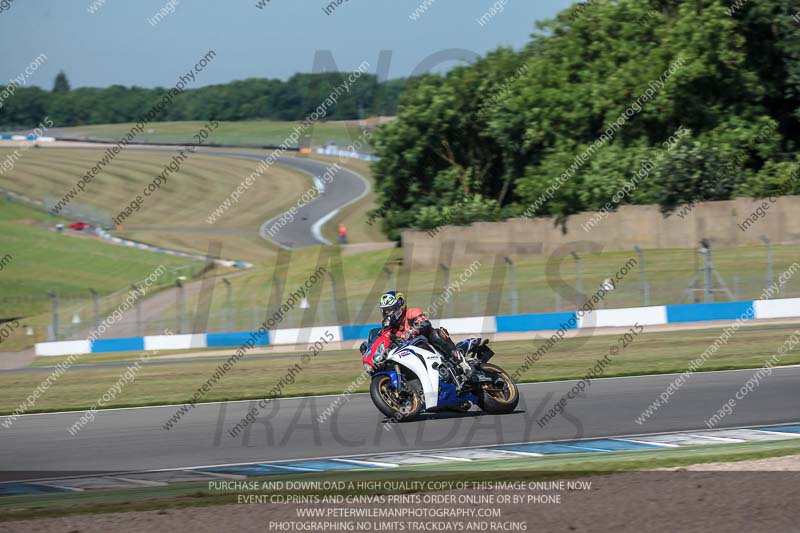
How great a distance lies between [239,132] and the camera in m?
112

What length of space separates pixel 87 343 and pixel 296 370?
14.1 metres

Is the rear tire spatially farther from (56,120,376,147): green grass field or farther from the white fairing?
(56,120,376,147): green grass field

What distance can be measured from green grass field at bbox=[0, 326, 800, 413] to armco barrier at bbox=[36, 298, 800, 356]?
92.6 inches

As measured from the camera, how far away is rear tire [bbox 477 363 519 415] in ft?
41.4

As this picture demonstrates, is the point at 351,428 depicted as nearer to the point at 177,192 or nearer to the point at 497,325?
the point at 497,325

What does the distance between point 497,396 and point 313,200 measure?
68514 mm

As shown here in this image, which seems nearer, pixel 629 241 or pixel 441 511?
pixel 441 511

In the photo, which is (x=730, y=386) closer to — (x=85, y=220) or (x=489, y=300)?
(x=489, y=300)

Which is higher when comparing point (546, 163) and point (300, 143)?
point (300, 143)

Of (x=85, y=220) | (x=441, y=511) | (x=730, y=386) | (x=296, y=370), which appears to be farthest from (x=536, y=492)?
(x=85, y=220)

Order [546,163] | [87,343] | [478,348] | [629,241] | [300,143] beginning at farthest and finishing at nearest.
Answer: [300,143], [546,163], [629,241], [87,343], [478,348]

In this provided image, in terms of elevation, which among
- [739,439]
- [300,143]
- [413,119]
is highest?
[300,143]

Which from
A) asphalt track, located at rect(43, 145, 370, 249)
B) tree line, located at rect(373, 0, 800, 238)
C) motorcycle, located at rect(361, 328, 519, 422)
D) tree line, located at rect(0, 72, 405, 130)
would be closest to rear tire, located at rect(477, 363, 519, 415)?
motorcycle, located at rect(361, 328, 519, 422)

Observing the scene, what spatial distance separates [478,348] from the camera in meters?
12.6
